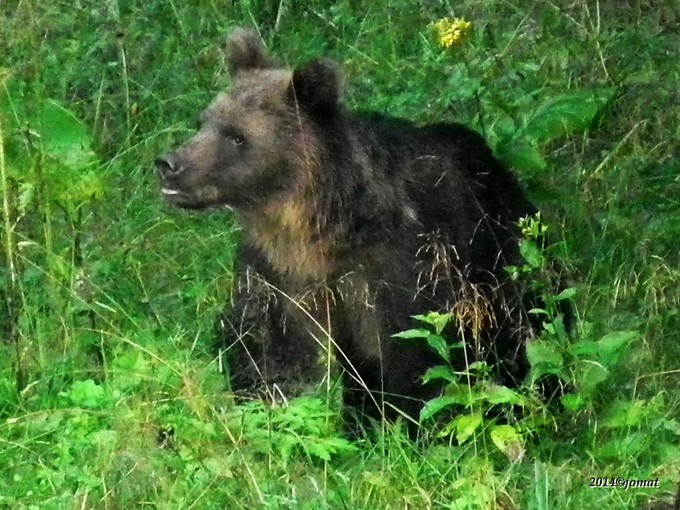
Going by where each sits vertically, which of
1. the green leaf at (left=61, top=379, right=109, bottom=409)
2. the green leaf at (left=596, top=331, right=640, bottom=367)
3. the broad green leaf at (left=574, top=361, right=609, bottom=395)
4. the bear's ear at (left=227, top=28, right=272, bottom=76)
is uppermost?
the bear's ear at (left=227, top=28, right=272, bottom=76)

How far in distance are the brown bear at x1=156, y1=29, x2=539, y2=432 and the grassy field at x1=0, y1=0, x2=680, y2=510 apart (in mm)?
300

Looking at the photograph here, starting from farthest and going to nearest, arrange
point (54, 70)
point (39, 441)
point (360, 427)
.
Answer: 1. point (54, 70)
2. point (360, 427)
3. point (39, 441)

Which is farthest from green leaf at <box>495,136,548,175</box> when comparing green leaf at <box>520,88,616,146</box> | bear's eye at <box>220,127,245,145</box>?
bear's eye at <box>220,127,245,145</box>

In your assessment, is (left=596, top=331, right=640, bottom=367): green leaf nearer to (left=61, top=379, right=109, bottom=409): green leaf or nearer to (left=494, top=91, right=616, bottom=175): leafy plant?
(left=61, top=379, right=109, bottom=409): green leaf

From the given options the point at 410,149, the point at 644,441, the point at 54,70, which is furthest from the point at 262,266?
the point at 54,70

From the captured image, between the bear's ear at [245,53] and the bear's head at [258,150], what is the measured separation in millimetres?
308

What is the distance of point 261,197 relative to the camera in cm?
625

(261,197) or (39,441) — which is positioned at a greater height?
(261,197)

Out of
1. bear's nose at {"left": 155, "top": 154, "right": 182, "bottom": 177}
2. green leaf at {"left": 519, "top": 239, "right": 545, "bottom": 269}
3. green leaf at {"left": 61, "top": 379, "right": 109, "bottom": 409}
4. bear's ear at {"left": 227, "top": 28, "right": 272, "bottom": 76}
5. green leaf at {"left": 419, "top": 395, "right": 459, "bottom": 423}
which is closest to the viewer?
green leaf at {"left": 419, "top": 395, "right": 459, "bottom": 423}

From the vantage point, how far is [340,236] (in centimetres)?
610

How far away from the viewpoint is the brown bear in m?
→ 6.00

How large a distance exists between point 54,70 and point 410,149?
331 cm

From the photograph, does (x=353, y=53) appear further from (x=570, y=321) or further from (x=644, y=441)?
(x=644, y=441)

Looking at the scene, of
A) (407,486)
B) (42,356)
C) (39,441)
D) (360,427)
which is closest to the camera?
(407,486)
